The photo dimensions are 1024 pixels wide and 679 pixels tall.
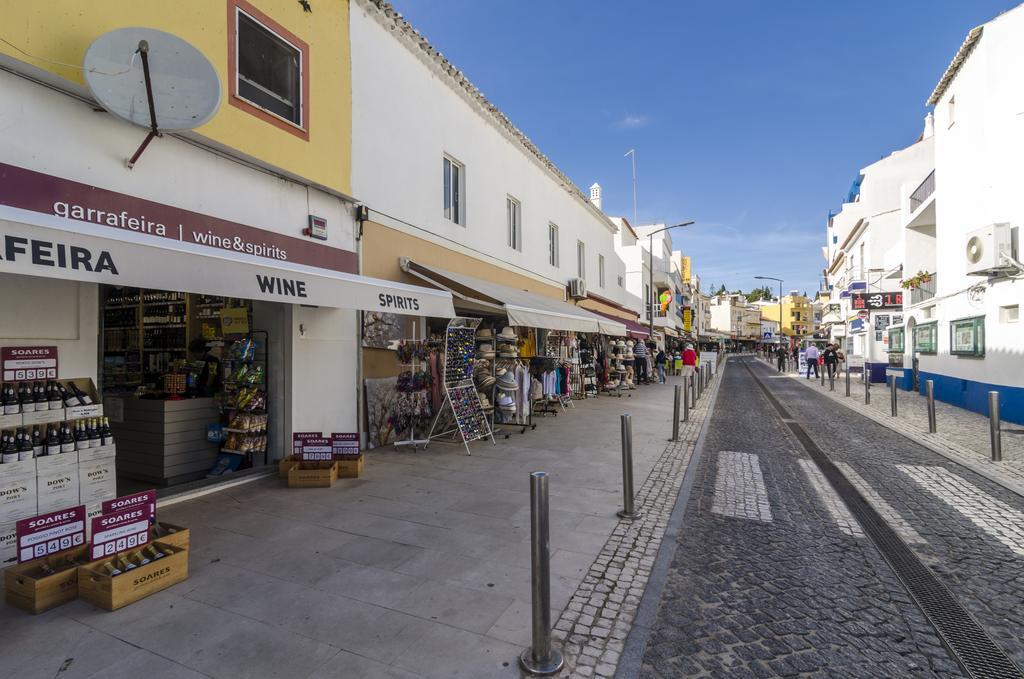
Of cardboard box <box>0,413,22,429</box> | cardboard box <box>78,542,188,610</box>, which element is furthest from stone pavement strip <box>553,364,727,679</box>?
cardboard box <box>0,413,22,429</box>

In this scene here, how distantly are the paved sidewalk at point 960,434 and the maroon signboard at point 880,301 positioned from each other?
26.0 feet

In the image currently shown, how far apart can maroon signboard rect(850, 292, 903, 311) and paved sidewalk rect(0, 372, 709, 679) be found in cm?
2185

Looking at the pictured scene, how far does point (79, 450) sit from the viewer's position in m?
4.03

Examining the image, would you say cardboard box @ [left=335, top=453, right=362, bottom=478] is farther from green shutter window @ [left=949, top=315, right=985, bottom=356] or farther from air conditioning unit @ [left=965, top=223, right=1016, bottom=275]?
green shutter window @ [left=949, top=315, right=985, bottom=356]

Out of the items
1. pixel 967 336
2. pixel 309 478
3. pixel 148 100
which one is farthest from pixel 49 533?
pixel 967 336

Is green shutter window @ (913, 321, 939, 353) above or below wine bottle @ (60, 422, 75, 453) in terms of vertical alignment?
above

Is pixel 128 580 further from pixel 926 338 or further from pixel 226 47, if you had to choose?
pixel 926 338

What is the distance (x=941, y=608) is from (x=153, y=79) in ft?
24.5

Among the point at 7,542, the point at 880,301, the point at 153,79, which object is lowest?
the point at 7,542

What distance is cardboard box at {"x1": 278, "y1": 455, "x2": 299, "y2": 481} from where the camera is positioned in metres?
6.02

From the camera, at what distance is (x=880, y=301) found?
22.2m

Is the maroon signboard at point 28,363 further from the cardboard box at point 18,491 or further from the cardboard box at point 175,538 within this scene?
the cardboard box at point 175,538

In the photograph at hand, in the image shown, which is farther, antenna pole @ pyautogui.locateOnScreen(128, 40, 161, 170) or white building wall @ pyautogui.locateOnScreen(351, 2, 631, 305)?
white building wall @ pyautogui.locateOnScreen(351, 2, 631, 305)

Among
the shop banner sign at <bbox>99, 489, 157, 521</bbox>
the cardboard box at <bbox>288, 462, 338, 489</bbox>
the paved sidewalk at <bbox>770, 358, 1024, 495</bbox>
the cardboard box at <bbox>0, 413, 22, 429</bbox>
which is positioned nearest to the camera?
the shop banner sign at <bbox>99, 489, 157, 521</bbox>
